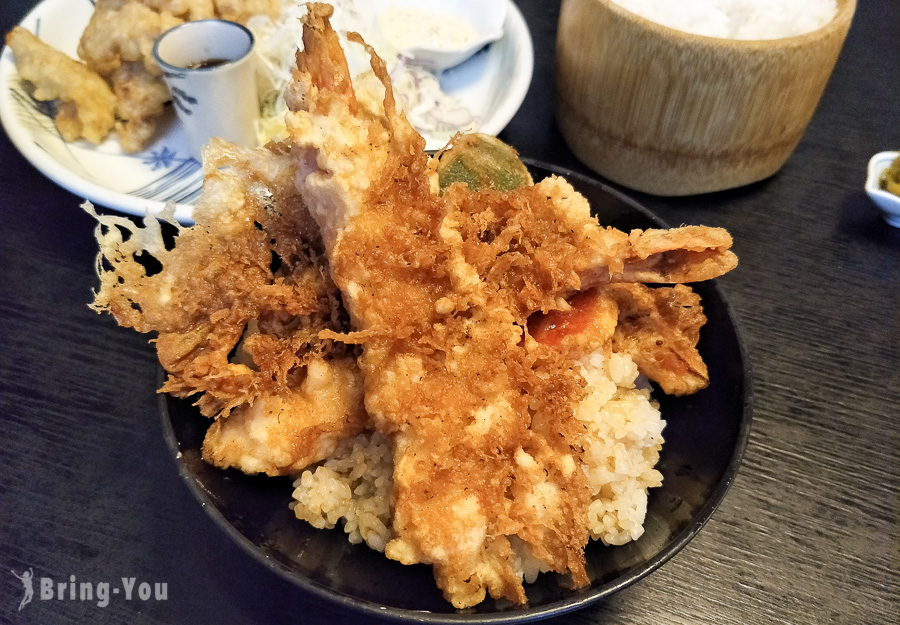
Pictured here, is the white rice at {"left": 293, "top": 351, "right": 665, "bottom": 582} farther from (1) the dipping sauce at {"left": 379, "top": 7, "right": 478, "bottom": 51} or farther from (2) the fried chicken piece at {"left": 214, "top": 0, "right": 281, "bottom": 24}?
(2) the fried chicken piece at {"left": 214, "top": 0, "right": 281, "bottom": 24}

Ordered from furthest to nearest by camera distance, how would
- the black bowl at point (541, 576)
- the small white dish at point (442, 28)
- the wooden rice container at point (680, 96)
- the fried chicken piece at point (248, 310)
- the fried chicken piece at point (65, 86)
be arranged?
the small white dish at point (442, 28), the fried chicken piece at point (65, 86), the wooden rice container at point (680, 96), the fried chicken piece at point (248, 310), the black bowl at point (541, 576)

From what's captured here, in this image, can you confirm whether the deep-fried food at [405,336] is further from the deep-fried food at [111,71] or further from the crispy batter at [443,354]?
the deep-fried food at [111,71]

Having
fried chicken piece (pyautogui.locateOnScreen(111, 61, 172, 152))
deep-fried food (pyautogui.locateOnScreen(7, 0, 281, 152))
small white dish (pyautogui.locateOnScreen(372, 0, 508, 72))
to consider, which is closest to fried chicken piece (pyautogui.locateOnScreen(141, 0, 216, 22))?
deep-fried food (pyautogui.locateOnScreen(7, 0, 281, 152))

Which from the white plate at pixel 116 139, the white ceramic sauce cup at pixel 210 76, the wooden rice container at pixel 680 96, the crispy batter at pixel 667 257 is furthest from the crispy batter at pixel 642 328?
the white ceramic sauce cup at pixel 210 76

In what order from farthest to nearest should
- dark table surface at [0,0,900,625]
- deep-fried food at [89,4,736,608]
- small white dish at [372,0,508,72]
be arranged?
small white dish at [372,0,508,72] < dark table surface at [0,0,900,625] < deep-fried food at [89,4,736,608]

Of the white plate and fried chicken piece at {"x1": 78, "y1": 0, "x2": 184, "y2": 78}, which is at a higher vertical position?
fried chicken piece at {"x1": 78, "y1": 0, "x2": 184, "y2": 78}

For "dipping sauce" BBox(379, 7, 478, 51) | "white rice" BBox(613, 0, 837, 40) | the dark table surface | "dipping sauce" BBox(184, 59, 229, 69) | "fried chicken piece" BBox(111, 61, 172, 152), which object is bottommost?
the dark table surface
